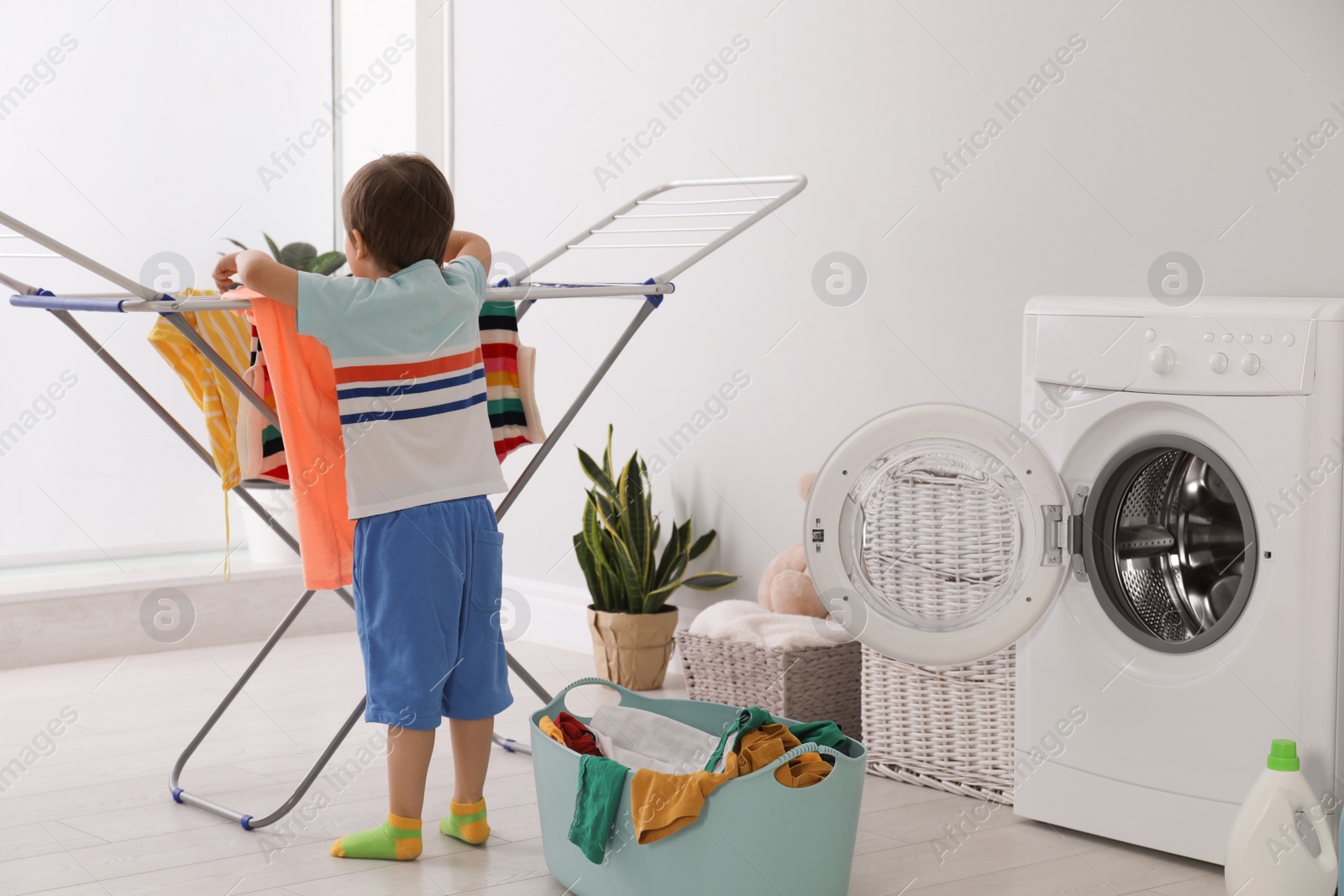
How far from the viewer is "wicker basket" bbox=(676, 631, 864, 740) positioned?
2.48 m

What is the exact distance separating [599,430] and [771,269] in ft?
2.29

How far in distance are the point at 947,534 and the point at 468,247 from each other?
0.93 m

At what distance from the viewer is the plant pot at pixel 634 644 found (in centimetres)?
292

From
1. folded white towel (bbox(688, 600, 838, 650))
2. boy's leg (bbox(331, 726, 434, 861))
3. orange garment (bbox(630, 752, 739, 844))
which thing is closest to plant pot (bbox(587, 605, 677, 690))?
folded white towel (bbox(688, 600, 838, 650))

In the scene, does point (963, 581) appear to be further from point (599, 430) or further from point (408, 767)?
point (599, 430)

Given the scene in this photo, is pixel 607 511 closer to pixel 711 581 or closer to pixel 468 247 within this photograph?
pixel 711 581

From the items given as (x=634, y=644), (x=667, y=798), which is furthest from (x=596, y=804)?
(x=634, y=644)

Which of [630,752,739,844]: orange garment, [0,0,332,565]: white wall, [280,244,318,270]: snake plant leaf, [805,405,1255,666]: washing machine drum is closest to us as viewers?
[630,752,739,844]: orange garment

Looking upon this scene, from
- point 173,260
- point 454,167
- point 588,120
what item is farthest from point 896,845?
point 173,260

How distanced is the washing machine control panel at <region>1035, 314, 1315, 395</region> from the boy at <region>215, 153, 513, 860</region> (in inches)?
35.4

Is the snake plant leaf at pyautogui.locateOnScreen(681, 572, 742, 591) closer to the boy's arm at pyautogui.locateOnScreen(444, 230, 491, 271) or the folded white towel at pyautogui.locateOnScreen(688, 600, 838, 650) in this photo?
the folded white towel at pyautogui.locateOnScreen(688, 600, 838, 650)

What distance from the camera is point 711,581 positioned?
2996mm

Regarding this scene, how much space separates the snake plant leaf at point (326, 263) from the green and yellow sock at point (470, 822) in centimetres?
175

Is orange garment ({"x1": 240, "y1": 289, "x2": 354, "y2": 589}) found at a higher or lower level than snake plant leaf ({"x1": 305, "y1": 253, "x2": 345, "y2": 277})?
lower
